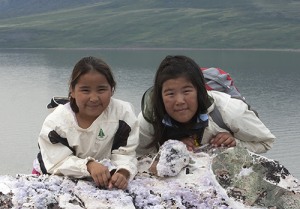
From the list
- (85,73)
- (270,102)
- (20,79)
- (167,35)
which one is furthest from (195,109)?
(167,35)

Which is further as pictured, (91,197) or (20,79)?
(20,79)

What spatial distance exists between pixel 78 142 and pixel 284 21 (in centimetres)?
1747

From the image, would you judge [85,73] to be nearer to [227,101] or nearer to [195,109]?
[195,109]

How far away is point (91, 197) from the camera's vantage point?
101 cm

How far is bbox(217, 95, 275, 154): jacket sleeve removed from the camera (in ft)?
4.60

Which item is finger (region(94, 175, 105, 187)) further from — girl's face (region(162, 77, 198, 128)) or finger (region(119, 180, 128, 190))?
girl's face (region(162, 77, 198, 128))

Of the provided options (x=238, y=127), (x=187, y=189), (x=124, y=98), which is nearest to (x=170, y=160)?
(x=187, y=189)

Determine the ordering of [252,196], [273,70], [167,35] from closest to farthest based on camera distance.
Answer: [252,196] → [273,70] → [167,35]

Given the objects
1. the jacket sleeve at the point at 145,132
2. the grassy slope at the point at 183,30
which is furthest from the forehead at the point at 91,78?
the grassy slope at the point at 183,30

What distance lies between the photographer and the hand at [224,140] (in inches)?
55.5

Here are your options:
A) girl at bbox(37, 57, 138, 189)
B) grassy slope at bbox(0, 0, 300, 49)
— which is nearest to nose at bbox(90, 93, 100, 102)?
girl at bbox(37, 57, 138, 189)

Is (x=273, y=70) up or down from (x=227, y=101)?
down

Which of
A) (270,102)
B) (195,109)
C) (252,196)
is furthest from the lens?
(270,102)

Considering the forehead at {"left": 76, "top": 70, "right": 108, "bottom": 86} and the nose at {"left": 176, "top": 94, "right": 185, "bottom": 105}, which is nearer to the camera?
the forehead at {"left": 76, "top": 70, "right": 108, "bottom": 86}
